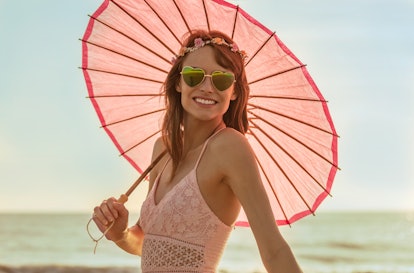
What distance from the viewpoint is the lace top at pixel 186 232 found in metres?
2.93

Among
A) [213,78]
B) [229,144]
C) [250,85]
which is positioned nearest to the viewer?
[229,144]

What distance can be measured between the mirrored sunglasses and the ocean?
10.8 meters

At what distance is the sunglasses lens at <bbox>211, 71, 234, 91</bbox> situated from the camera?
3.02 meters

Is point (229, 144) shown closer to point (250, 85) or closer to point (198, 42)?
point (198, 42)

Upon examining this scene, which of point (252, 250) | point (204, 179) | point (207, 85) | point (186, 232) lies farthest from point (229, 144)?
point (252, 250)

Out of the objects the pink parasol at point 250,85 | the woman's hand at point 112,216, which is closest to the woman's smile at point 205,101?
the pink parasol at point 250,85

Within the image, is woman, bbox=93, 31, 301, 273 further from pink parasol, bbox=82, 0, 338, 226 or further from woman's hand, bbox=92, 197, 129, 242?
pink parasol, bbox=82, 0, 338, 226

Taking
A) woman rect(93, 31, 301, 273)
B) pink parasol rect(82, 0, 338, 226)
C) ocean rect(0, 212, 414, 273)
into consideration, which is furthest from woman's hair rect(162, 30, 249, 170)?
ocean rect(0, 212, 414, 273)

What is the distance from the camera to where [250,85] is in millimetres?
3545

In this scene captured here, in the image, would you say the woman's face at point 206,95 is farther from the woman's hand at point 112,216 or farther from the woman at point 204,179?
the woman's hand at point 112,216

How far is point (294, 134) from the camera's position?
3.60 meters

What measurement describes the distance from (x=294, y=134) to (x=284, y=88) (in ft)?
0.78

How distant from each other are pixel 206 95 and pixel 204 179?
0.36 meters

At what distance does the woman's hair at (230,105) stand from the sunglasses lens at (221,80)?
9 cm
